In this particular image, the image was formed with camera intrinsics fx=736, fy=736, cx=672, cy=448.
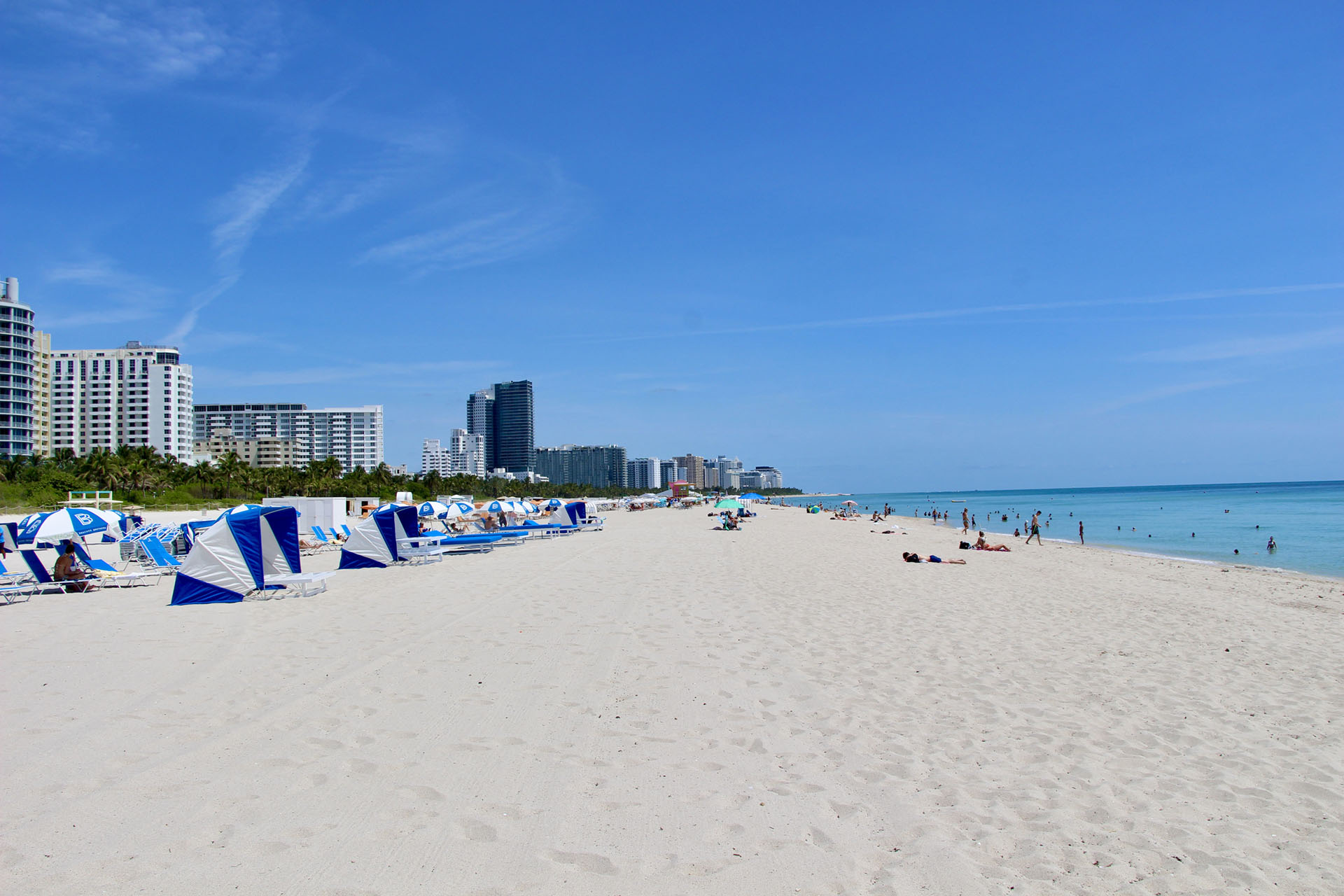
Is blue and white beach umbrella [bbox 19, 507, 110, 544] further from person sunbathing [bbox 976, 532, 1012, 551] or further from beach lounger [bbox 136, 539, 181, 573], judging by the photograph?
person sunbathing [bbox 976, 532, 1012, 551]

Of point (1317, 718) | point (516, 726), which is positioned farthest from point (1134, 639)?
point (516, 726)

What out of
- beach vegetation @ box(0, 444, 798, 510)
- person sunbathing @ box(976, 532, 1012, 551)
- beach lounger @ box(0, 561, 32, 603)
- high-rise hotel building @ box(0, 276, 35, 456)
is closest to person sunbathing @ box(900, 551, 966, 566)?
person sunbathing @ box(976, 532, 1012, 551)

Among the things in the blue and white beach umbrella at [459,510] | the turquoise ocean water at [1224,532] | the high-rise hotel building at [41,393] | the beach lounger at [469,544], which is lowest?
the turquoise ocean water at [1224,532]

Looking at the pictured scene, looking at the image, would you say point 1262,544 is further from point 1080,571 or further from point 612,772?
point 612,772

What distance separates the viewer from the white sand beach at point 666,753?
343cm

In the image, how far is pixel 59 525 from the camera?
17031 millimetres

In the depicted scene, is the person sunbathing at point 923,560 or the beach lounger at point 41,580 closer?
the beach lounger at point 41,580

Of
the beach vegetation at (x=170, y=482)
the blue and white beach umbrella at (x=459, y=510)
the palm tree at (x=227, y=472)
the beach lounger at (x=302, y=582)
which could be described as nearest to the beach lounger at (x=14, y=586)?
the beach lounger at (x=302, y=582)

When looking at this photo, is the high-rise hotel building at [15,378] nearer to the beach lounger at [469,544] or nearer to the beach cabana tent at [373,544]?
the beach lounger at [469,544]

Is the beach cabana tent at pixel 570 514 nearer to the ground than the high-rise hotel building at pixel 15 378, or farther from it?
nearer to the ground

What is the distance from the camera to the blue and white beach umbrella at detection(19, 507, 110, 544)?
16.6m

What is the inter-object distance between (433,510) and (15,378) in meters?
86.3

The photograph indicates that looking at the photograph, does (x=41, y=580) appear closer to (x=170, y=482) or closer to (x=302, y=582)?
(x=302, y=582)

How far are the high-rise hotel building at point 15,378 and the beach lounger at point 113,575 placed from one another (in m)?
89.5
